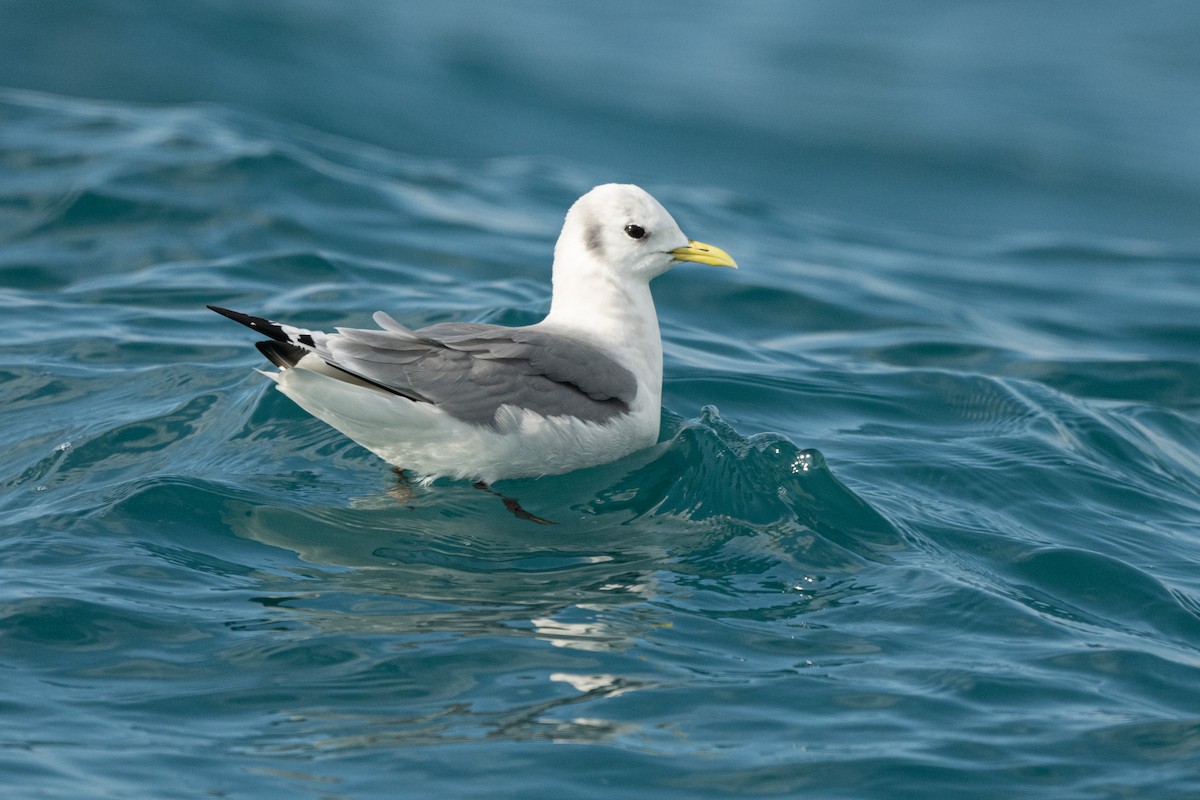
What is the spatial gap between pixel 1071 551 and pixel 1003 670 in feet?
5.01

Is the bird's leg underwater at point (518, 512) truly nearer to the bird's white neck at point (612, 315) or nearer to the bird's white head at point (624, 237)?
the bird's white neck at point (612, 315)

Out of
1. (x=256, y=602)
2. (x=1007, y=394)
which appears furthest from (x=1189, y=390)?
(x=256, y=602)

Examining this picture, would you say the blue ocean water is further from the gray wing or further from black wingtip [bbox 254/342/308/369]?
black wingtip [bbox 254/342/308/369]

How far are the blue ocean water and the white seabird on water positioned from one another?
0.26 m

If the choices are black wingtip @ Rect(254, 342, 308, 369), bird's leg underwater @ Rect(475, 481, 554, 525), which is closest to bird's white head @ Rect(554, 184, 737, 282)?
bird's leg underwater @ Rect(475, 481, 554, 525)

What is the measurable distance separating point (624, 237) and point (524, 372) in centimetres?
117

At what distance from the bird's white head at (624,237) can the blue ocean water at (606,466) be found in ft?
2.92

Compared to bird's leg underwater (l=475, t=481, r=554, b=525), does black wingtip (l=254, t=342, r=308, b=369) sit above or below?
above

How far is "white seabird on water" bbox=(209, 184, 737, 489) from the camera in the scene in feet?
20.9

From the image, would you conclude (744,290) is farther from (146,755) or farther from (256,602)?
(146,755)

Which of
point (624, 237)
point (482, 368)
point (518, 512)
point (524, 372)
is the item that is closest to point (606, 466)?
point (518, 512)

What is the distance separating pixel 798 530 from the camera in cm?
662

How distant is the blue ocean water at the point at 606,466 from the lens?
16.3 feet

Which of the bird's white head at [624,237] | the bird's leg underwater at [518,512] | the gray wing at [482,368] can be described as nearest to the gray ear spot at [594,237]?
the bird's white head at [624,237]
